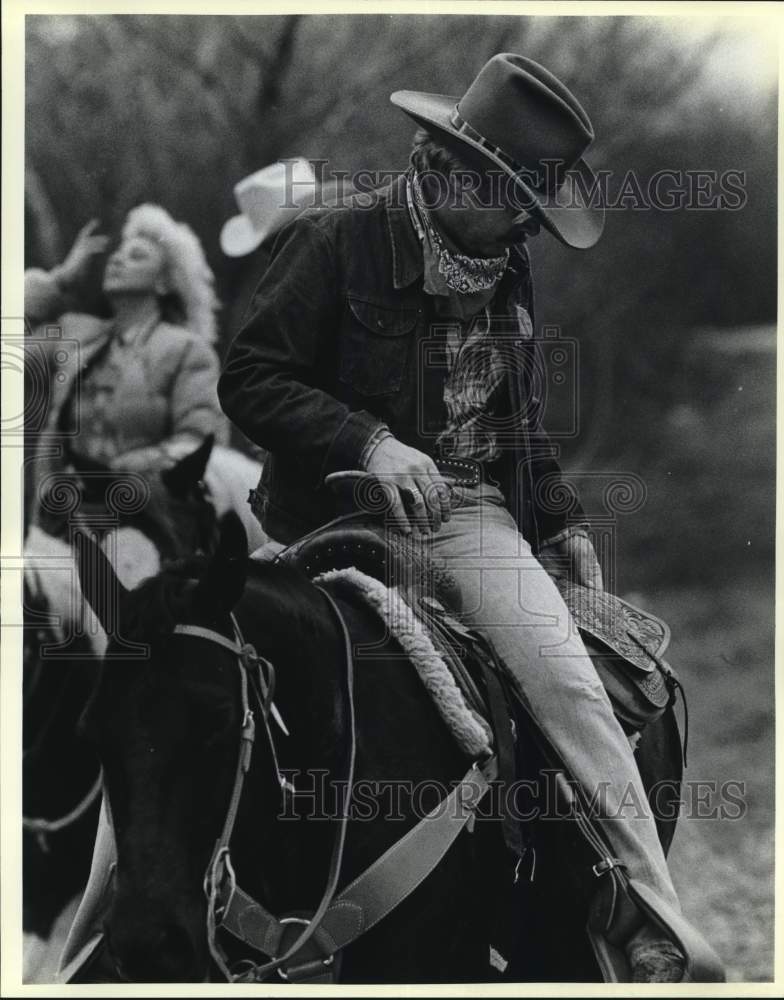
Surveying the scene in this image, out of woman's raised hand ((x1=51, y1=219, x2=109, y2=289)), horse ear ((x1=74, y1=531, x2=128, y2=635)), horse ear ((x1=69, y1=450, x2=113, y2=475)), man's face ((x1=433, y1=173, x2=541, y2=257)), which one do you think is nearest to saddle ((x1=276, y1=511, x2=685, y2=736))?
horse ear ((x1=69, y1=450, x2=113, y2=475))

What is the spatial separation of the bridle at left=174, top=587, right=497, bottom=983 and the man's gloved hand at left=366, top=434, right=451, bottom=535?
0.43m

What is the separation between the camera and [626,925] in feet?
12.6

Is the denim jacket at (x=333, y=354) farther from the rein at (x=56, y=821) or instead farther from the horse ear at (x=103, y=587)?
the rein at (x=56, y=821)

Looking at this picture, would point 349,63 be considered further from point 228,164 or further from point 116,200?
point 116,200

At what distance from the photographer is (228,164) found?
421 centimetres

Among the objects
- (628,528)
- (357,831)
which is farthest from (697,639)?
(357,831)

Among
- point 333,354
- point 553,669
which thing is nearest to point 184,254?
point 333,354

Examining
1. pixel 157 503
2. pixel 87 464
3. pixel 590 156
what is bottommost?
pixel 157 503

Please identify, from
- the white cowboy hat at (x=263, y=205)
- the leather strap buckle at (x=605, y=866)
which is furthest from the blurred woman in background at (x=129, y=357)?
Result: the leather strap buckle at (x=605, y=866)

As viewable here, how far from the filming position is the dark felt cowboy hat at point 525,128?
13.0 ft

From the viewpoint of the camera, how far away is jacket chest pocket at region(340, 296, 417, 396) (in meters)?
4.02

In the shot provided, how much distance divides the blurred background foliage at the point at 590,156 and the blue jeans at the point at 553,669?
18.2 inches

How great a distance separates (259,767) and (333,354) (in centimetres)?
134

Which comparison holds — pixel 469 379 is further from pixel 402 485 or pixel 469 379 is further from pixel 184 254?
pixel 184 254
